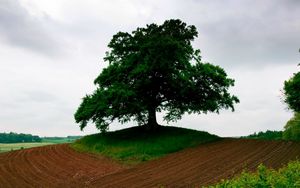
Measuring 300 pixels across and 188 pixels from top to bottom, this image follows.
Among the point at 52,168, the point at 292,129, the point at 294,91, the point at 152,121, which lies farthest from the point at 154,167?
the point at 292,129

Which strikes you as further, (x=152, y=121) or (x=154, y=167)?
(x=152, y=121)

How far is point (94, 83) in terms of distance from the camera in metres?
50.9

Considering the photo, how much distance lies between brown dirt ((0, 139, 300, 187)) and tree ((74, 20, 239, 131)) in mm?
5531

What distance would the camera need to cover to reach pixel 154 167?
110ft

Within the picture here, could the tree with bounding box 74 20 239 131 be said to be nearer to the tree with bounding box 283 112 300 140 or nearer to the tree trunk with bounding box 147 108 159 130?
the tree trunk with bounding box 147 108 159 130

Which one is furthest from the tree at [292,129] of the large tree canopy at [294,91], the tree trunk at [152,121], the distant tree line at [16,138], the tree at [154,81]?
the distant tree line at [16,138]

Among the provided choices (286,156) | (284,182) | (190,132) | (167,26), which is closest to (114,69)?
(167,26)

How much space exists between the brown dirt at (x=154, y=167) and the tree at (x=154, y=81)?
5531mm

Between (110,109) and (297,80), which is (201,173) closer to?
(110,109)

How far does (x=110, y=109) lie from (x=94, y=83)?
6.83 metres

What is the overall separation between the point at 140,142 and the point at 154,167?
11436 millimetres

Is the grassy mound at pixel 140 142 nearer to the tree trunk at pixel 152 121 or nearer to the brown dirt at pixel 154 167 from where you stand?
the tree trunk at pixel 152 121

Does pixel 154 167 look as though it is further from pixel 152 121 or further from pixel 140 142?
pixel 152 121

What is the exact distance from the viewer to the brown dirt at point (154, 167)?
28.0m
